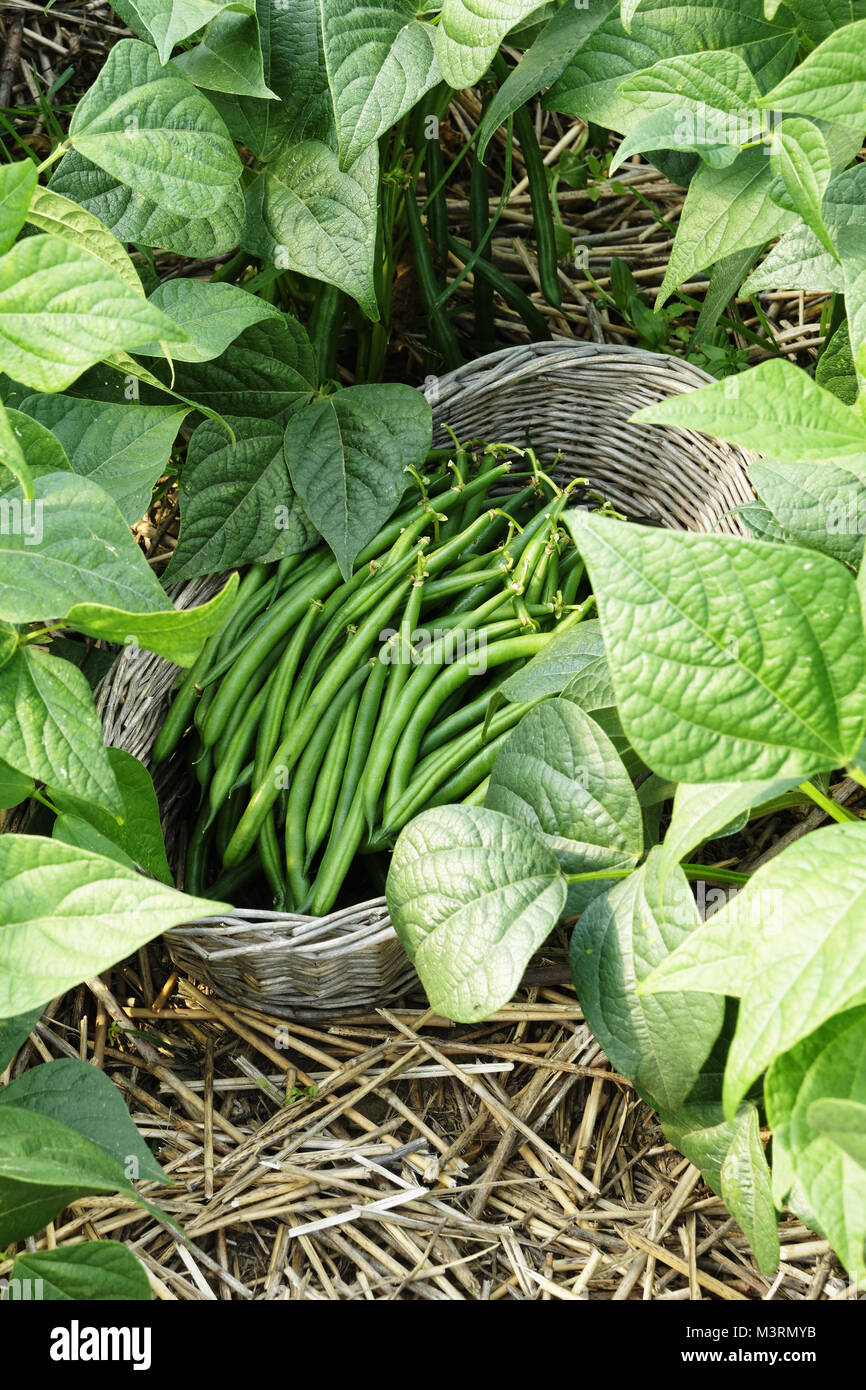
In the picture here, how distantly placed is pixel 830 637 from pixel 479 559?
95cm

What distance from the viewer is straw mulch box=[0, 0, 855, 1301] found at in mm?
1227

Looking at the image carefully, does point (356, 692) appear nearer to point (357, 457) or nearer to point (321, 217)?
point (357, 457)

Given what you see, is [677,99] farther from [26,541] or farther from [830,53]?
[26,541]

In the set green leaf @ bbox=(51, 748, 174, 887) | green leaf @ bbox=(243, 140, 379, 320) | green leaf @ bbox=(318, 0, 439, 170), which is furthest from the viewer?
green leaf @ bbox=(243, 140, 379, 320)

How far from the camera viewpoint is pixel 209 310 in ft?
4.15

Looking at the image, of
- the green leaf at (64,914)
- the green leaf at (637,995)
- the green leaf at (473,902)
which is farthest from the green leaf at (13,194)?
the green leaf at (637,995)

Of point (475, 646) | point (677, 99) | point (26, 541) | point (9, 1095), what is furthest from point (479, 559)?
point (9, 1095)

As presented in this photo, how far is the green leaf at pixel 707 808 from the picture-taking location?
74 cm

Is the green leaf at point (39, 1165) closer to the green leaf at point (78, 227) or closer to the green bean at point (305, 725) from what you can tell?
the green bean at point (305, 725)

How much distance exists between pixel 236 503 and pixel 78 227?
17.1 inches

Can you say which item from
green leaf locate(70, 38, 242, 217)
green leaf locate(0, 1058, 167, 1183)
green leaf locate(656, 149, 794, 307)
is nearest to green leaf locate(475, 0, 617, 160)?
green leaf locate(656, 149, 794, 307)

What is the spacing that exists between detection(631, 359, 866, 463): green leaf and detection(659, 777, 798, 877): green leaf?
23 centimetres

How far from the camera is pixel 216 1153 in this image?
1.35 m

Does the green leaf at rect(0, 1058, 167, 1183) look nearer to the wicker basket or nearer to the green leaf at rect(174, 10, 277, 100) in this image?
the wicker basket
